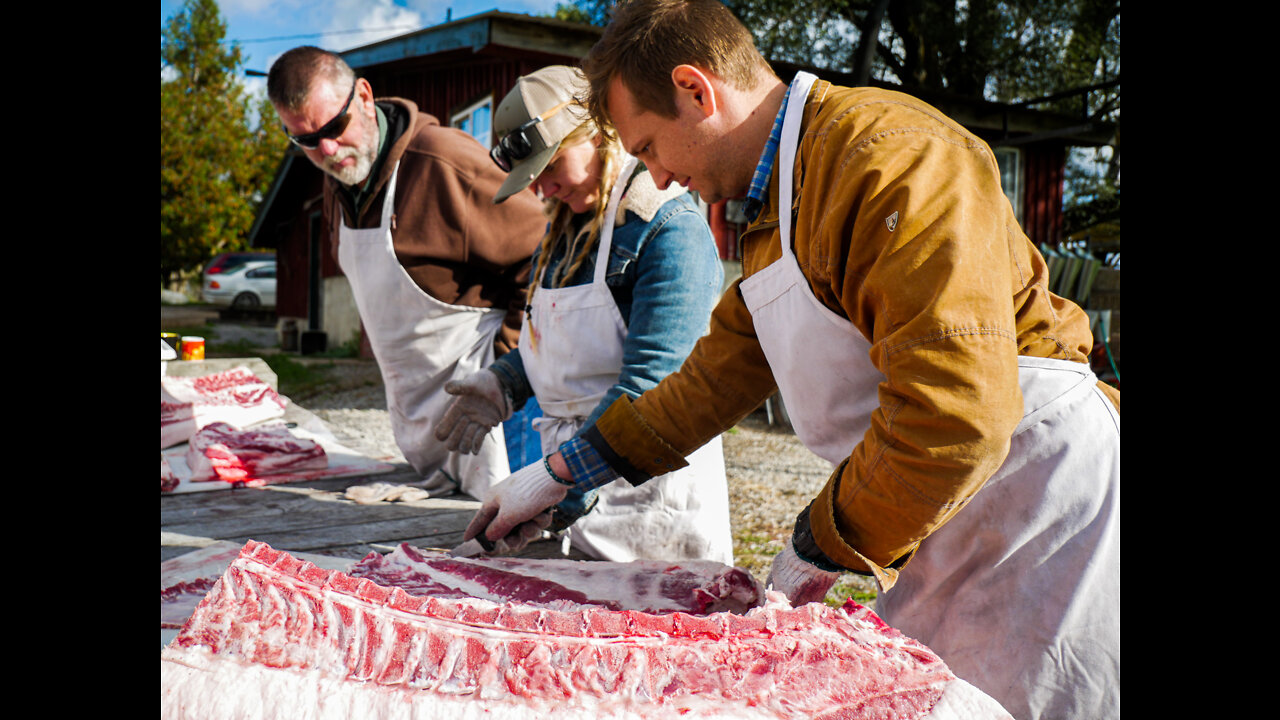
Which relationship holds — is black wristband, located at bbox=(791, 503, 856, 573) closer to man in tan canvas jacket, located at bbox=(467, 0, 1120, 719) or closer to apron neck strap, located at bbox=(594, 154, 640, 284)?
man in tan canvas jacket, located at bbox=(467, 0, 1120, 719)

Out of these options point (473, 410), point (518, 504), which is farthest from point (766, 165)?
point (473, 410)

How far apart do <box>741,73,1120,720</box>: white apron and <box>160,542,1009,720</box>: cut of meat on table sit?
0.58 ft

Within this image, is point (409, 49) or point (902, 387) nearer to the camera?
point (902, 387)

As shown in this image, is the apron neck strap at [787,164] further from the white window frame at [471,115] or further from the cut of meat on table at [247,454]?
the white window frame at [471,115]

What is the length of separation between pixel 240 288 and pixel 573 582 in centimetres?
2654

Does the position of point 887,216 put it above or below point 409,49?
below

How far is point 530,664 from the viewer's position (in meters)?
1.46

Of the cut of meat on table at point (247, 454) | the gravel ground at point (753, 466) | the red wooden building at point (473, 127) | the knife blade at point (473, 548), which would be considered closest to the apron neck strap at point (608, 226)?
the knife blade at point (473, 548)

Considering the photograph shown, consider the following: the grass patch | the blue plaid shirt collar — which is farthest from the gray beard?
the grass patch

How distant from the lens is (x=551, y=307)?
2746 mm

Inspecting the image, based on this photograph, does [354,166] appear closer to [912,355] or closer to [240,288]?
[912,355]
